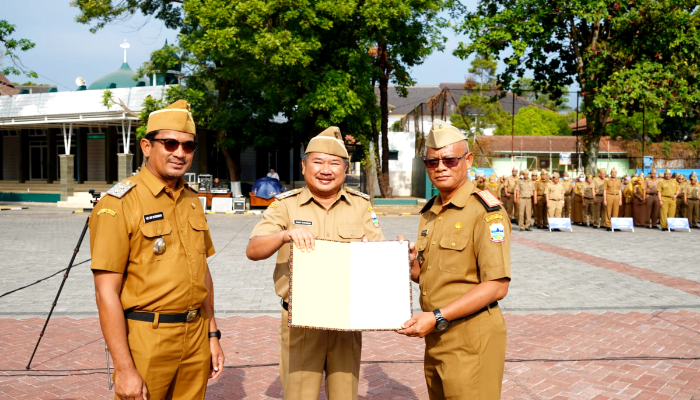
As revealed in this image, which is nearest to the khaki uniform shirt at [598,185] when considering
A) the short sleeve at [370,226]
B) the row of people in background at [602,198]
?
the row of people in background at [602,198]

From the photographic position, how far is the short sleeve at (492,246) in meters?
2.83

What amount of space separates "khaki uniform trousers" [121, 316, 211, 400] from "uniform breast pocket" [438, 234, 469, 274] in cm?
128

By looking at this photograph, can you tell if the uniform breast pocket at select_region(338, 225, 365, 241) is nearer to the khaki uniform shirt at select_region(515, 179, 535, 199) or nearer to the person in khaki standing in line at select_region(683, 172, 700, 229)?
the khaki uniform shirt at select_region(515, 179, 535, 199)

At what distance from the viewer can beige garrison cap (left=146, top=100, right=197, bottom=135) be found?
9.33ft

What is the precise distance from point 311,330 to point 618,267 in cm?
975

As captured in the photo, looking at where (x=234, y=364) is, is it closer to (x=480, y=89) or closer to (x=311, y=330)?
(x=311, y=330)

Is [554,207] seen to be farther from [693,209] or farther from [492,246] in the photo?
[492,246]

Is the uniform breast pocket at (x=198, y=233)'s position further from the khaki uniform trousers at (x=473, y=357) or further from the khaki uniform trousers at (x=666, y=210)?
the khaki uniform trousers at (x=666, y=210)

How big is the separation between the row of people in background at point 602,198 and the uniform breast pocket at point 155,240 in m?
17.3

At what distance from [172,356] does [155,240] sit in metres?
0.56

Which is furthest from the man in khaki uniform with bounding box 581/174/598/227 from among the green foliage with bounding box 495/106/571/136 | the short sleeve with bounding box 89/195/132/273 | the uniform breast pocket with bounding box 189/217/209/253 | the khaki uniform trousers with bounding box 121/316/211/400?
the green foliage with bounding box 495/106/571/136

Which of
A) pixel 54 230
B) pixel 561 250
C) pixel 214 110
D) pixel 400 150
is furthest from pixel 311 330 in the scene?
pixel 400 150

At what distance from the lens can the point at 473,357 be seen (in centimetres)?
292

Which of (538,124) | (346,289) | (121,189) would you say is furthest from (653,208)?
(538,124)
